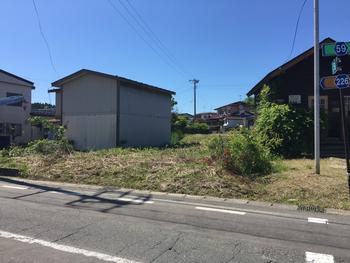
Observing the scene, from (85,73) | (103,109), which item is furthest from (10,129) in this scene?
(103,109)

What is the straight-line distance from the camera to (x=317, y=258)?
5.46 m

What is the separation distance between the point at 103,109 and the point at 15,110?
14781 millimetres

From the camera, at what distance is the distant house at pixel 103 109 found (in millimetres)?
24891

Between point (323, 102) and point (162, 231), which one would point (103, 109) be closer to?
point (323, 102)

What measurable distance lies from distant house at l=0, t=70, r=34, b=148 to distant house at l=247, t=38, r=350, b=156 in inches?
903

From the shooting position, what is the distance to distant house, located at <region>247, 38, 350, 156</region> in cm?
1953

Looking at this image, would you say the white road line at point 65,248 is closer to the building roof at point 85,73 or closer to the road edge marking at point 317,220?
the road edge marking at point 317,220

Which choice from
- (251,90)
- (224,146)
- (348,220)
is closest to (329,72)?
(251,90)

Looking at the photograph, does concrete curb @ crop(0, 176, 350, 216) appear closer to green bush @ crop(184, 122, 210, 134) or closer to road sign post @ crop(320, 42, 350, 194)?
road sign post @ crop(320, 42, 350, 194)

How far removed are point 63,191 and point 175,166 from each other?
12.3ft

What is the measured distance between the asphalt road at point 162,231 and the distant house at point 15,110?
27.6m

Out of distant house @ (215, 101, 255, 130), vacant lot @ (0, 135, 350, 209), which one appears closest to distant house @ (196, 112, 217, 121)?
distant house @ (215, 101, 255, 130)

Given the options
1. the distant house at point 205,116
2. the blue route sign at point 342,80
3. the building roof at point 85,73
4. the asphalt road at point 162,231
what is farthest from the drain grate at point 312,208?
the distant house at point 205,116

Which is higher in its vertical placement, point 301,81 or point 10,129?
point 301,81
